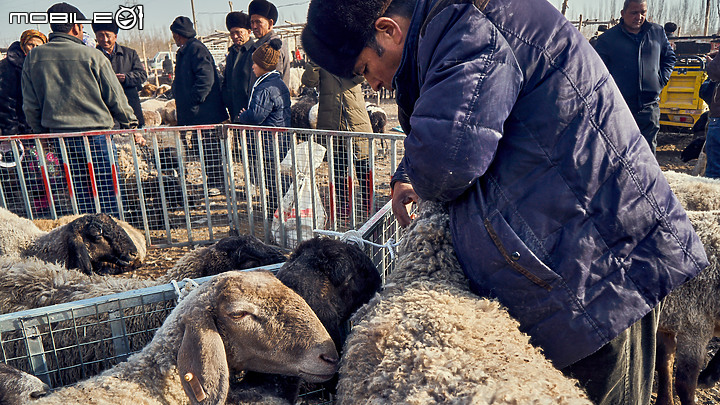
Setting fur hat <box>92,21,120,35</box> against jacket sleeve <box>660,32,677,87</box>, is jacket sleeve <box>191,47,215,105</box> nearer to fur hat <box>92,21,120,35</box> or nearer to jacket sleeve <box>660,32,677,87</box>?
fur hat <box>92,21,120,35</box>

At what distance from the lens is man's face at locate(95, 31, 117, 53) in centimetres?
850

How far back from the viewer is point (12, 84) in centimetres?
782

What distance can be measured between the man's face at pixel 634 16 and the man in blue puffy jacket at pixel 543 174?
6.19 meters

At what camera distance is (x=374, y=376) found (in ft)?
4.67

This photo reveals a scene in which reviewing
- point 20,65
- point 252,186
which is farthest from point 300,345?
point 20,65

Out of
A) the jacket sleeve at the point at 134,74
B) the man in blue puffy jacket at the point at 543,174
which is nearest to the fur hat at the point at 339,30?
the man in blue puffy jacket at the point at 543,174

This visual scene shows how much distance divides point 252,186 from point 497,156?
545cm

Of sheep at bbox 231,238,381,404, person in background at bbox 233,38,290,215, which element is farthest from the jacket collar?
sheep at bbox 231,238,381,404

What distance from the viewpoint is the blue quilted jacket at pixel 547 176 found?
1393 millimetres

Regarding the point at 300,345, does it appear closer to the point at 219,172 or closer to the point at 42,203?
the point at 219,172

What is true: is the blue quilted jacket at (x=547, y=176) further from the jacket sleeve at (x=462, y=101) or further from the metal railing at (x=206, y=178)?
the metal railing at (x=206, y=178)

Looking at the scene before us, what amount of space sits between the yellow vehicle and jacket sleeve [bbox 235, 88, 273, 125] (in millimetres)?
10046

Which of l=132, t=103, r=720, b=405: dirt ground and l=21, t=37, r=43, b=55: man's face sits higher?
l=21, t=37, r=43, b=55: man's face

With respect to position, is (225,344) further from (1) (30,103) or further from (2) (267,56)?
(1) (30,103)
